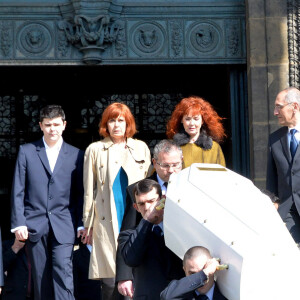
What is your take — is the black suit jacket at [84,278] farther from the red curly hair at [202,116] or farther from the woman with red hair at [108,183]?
the red curly hair at [202,116]

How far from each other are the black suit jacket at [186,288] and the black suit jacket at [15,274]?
2.76 m

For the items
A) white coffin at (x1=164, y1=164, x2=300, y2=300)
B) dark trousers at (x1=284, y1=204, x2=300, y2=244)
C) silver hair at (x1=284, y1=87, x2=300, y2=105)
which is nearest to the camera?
white coffin at (x1=164, y1=164, x2=300, y2=300)

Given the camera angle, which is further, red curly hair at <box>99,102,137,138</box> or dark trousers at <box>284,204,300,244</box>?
red curly hair at <box>99,102,137,138</box>

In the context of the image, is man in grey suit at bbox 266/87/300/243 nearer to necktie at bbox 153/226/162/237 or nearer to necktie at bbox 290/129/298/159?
necktie at bbox 290/129/298/159

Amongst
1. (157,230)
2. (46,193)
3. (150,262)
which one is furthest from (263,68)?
(150,262)

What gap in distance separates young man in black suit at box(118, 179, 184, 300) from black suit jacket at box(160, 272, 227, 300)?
379 millimetres

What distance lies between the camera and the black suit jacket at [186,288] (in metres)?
5.69

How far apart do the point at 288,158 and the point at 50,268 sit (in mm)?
2103

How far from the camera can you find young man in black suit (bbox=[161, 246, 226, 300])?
565 cm

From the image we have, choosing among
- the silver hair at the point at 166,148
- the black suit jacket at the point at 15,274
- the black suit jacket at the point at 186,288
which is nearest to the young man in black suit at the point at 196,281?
the black suit jacket at the point at 186,288

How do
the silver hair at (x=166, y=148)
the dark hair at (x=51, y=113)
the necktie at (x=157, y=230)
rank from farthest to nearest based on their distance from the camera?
the dark hair at (x=51, y=113) < the silver hair at (x=166, y=148) < the necktie at (x=157, y=230)

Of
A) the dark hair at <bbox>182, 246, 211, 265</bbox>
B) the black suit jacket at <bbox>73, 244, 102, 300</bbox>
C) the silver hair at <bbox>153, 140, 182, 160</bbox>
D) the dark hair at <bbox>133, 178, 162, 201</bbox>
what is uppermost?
the silver hair at <bbox>153, 140, 182, 160</bbox>

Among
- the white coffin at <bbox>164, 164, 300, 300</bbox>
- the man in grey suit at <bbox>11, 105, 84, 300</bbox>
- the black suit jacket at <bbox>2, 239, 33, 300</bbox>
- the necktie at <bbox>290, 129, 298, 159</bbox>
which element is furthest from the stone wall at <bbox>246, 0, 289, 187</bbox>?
the white coffin at <bbox>164, 164, 300, 300</bbox>

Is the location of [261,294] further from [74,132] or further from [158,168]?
[74,132]
